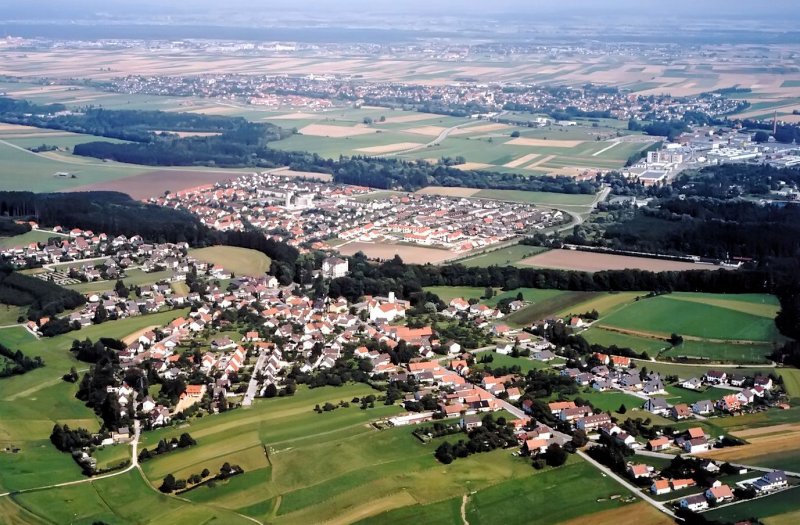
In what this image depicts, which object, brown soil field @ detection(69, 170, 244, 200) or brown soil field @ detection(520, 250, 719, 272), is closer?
brown soil field @ detection(520, 250, 719, 272)

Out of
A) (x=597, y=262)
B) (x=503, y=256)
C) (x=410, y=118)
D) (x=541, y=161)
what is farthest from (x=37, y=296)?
(x=410, y=118)

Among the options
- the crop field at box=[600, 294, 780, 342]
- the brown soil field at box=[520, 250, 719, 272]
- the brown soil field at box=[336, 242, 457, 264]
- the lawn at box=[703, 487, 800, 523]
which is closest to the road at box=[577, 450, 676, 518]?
the lawn at box=[703, 487, 800, 523]

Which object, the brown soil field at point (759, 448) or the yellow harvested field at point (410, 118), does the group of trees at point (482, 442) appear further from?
the yellow harvested field at point (410, 118)

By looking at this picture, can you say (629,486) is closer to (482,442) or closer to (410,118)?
(482,442)

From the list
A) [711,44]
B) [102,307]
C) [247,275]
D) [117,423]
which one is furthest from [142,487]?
[711,44]

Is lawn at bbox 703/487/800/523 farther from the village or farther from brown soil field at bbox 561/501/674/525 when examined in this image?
the village
